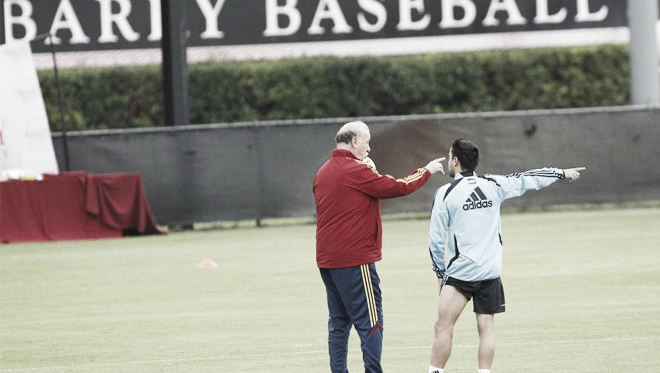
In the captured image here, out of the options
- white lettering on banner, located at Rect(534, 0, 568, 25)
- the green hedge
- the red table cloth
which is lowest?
the red table cloth

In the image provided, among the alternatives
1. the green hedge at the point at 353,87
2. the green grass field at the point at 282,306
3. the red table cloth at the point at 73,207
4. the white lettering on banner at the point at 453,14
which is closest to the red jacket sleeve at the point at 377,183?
the green grass field at the point at 282,306

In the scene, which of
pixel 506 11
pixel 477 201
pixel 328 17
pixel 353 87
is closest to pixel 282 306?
pixel 477 201

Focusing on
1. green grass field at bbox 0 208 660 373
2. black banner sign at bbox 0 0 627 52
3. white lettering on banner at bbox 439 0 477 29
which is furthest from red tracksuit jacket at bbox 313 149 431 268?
white lettering on banner at bbox 439 0 477 29

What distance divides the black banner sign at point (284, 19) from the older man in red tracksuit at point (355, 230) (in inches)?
895

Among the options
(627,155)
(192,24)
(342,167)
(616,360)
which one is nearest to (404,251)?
(627,155)

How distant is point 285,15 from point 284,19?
10 centimetres

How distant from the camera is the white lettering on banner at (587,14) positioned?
3200 cm

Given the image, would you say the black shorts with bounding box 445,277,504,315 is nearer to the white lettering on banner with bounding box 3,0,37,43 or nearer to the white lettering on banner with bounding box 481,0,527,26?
the white lettering on banner with bounding box 481,0,527,26

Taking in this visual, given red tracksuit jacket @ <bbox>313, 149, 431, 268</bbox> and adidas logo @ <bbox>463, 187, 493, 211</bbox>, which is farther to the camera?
red tracksuit jacket @ <bbox>313, 149, 431, 268</bbox>

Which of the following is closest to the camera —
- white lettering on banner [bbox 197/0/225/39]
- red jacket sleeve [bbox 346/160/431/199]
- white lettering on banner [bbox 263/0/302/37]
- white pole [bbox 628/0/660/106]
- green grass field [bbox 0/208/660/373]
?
red jacket sleeve [bbox 346/160/431/199]

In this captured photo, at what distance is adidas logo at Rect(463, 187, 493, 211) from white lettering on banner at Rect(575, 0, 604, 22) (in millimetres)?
23904

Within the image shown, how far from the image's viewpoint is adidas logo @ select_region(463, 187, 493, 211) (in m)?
8.99

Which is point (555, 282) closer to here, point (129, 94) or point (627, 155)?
point (627, 155)

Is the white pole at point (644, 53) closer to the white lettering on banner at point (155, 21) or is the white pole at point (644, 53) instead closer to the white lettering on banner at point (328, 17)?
the white lettering on banner at point (328, 17)
